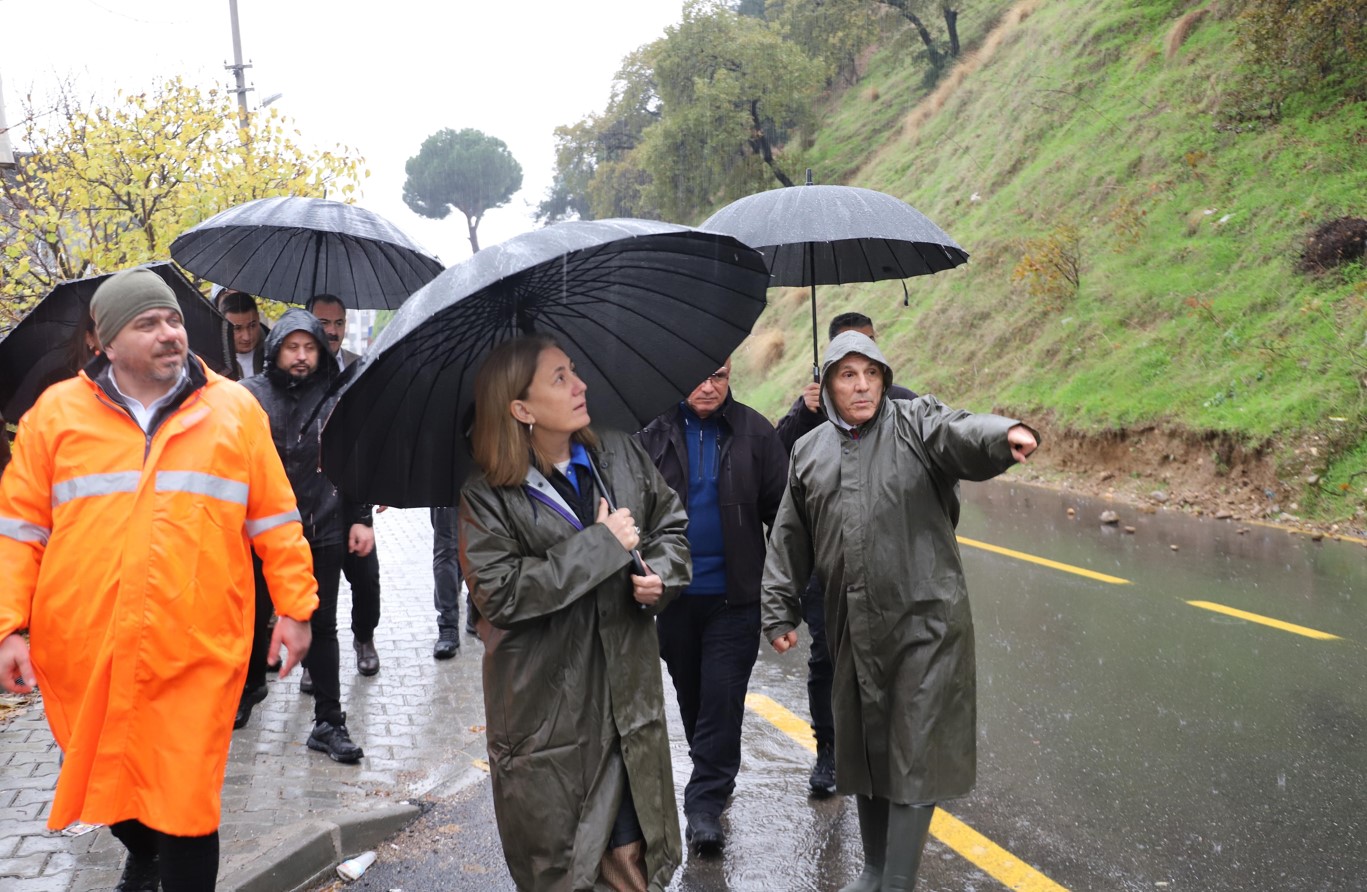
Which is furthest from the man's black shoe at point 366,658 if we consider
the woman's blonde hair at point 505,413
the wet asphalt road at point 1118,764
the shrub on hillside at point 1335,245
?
the shrub on hillside at point 1335,245

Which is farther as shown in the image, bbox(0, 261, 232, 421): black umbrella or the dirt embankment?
the dirt embankment

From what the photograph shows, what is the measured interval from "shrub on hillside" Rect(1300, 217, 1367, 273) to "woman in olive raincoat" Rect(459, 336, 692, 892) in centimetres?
1272

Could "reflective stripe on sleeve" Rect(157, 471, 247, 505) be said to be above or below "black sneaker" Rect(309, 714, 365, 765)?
above

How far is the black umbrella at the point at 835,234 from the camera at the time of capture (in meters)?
4.88

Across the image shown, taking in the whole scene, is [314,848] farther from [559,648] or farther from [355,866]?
[559,648]

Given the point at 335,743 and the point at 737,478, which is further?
the point at 335,743

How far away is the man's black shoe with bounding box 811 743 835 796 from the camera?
15.4ft

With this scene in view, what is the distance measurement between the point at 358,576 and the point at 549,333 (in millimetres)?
3341

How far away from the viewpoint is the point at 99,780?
308 cm

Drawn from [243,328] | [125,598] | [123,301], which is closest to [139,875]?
[125,598]

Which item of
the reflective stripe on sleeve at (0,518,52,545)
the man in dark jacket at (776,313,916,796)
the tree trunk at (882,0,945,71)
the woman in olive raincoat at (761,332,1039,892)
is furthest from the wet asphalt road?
the tree trunk at (882,0,945,71)

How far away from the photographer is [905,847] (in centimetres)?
361

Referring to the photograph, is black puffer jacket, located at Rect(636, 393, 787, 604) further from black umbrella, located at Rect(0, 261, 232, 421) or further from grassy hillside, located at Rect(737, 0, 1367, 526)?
grassy hillside, located at Rect(737, 0, 1367, 526)

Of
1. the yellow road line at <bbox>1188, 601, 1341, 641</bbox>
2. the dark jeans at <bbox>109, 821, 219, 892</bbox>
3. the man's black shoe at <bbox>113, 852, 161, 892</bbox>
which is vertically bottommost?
the yellow road line at <bbox>1188, 601, 1341, 641</bbox>
